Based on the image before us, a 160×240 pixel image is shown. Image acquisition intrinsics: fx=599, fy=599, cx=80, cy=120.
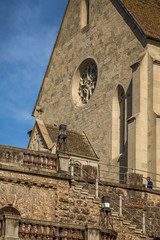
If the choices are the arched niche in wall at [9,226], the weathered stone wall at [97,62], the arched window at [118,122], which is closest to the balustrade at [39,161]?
the arched niche in wall at [9,226]

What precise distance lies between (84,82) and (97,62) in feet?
8.13

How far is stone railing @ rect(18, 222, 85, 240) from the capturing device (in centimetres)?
1730

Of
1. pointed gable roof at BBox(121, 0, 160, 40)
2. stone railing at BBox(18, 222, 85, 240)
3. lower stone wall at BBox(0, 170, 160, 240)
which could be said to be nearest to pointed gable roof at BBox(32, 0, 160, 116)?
pointed gable roof at BBox(121, 0, 160, 40)

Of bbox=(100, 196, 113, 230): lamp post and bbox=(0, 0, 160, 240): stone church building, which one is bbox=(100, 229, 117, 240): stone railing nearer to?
bbox=(0, 0, 160, 240): stone church building

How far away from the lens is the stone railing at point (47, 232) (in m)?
17.3

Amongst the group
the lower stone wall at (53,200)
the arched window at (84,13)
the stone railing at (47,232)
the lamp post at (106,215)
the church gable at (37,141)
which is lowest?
the stone railing at (47,232)

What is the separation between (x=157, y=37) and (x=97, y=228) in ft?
55.4

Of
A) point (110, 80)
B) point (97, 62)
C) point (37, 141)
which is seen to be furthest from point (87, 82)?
point (37, 141)

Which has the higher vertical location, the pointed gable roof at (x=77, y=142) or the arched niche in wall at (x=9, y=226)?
the pointed gable roof at (x=77, y=142)

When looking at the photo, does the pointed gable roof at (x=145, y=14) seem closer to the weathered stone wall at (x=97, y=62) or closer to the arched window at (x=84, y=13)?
the weathered stone wall at (x=97, y=62)

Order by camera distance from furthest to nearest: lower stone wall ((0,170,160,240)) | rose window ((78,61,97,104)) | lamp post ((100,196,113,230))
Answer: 1. rose window ((78,61,97,104))
2. lower stone wall ((0,170,160,240))
3. lamp post ((100,196,113,230))

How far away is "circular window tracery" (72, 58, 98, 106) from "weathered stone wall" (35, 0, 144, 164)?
0.37 meters

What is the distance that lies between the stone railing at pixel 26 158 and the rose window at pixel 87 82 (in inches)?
586

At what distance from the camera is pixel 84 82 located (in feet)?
130
